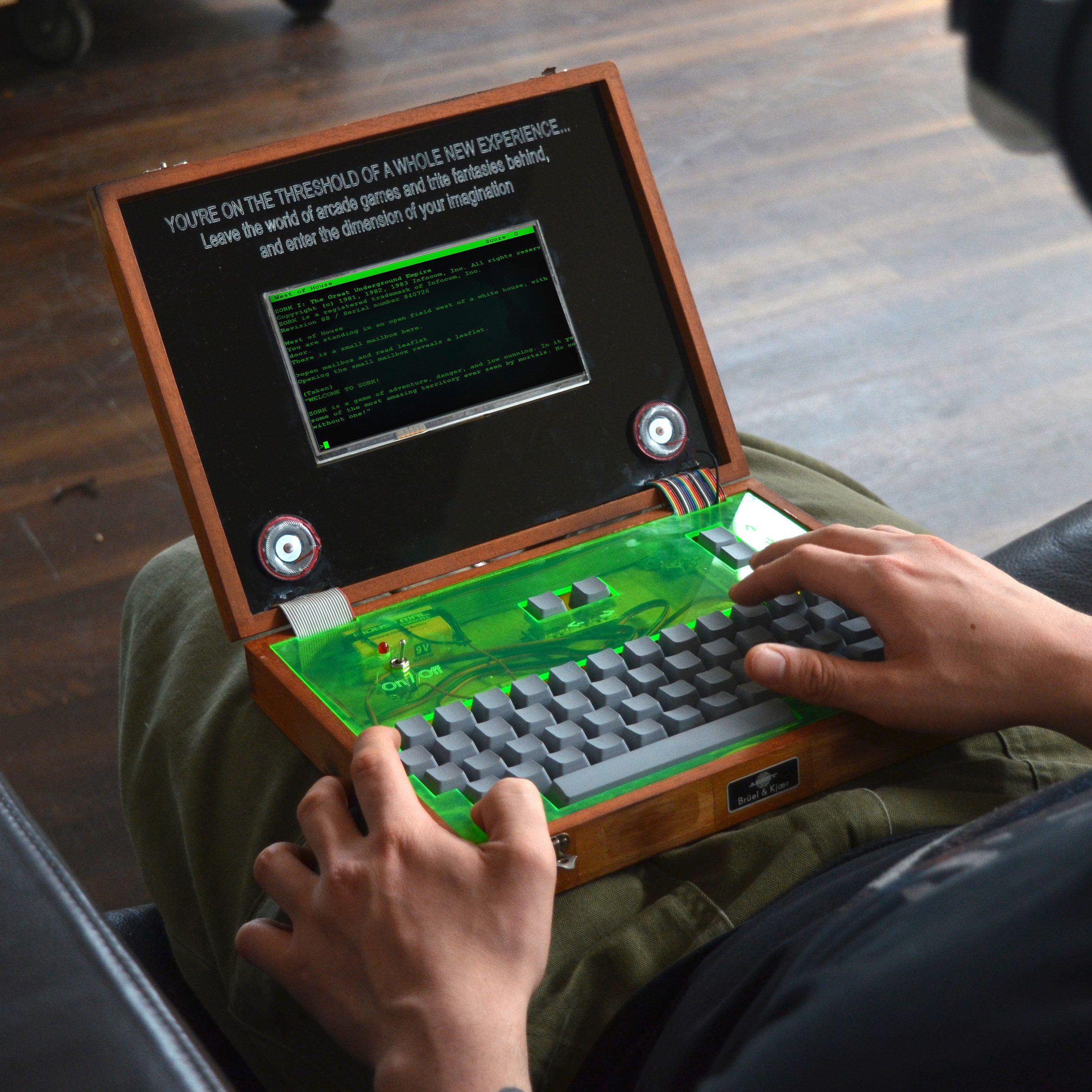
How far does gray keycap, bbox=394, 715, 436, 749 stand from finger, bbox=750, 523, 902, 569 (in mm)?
249

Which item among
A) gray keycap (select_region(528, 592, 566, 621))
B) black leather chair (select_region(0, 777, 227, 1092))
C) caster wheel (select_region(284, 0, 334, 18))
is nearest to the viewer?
black leather chair (select_region(0, 777, 227, 1092))

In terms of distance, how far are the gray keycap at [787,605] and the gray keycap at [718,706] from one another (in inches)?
3.2

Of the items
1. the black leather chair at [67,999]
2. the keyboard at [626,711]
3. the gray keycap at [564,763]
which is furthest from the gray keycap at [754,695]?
the black leather chair at [67,999]

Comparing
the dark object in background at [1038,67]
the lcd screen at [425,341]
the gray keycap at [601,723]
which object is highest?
the lcd screen at [425,341]

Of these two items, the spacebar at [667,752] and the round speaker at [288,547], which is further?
the round speaker at [288,547]

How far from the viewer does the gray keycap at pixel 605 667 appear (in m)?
0.79

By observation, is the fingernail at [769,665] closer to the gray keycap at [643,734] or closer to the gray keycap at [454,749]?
the gray keycap at [643,734]

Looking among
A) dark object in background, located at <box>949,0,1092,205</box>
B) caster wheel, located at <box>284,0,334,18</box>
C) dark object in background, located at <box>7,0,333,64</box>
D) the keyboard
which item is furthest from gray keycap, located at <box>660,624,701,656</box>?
caster wheel, located at <box>284,0,334,18</box>

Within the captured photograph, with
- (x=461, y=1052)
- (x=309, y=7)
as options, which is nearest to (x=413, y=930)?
(x=461, y=1052)

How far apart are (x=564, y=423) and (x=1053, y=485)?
1.31 metres

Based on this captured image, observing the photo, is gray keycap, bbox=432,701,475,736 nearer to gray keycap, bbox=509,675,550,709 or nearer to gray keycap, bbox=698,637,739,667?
gray keycap, bbox=509,675,550,709

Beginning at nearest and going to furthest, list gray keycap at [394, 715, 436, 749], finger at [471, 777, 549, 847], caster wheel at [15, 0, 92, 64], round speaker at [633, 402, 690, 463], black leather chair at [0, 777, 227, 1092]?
black leather chair at [0, 777, 227, 1092], finger at [471, 777, 549, 847], gray keycap at [394, 715, 436, 749], round speaker at [633, 402, 690, 463], caster wheel at [15, 0, 92, 64]

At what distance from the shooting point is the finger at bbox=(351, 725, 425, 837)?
0.65 m

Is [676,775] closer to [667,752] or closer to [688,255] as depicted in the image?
[667,752]
